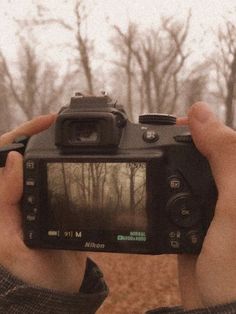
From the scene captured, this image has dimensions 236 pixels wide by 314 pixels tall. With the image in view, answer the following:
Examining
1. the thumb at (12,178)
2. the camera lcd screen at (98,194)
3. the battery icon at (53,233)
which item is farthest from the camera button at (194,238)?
the thumb at (12,178)

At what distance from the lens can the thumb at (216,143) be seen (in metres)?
0.94

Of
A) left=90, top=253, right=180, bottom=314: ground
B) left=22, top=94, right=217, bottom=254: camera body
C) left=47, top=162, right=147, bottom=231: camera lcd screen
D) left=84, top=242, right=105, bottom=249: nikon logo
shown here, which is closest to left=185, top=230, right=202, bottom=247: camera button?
left=22, top=94, right=217, bottom=254: camera body

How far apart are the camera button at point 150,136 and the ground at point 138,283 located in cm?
328

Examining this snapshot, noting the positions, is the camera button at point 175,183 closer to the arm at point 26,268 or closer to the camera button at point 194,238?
the camera button at point 194,238

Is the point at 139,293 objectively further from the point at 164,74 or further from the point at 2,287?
the point at 164,74

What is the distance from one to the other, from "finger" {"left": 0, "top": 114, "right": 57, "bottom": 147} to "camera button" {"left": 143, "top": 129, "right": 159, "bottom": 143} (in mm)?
313

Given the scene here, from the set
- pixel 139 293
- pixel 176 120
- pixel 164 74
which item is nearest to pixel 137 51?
pixel 164 74

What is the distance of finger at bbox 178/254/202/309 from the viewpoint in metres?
1.07

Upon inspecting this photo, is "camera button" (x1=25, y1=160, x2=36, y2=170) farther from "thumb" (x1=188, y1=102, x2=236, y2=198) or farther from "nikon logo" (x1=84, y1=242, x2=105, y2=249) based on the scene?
"thumb" (x1=188, y1=102, x2=236, y2=198)

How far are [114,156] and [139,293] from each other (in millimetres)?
3702

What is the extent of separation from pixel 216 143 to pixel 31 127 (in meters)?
0.58

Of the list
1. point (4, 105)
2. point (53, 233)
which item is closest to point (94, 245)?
point (53, 233)

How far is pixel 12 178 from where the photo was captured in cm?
114

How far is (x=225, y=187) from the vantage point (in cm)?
94
